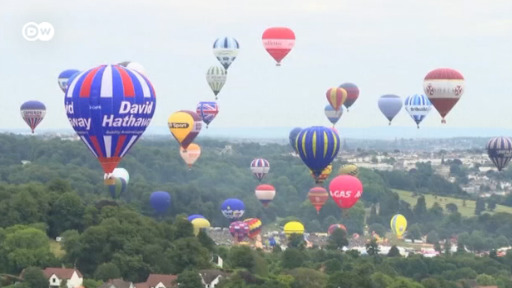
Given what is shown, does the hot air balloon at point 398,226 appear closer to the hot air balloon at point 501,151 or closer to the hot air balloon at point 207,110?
the hot air balloon at point 207,110

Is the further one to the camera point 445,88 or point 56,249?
point 445,88

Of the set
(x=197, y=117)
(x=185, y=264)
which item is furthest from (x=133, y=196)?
(x=185, y=264)

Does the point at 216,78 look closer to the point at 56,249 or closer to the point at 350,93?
the point at 350,93

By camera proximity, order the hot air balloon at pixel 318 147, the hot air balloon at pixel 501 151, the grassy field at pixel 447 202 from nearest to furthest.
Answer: the hot air balloon at pixel 318 147 → the hot air balloon at pixel 501 151 → the grassy field at pixel 447 202

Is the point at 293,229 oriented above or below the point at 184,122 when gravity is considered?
below

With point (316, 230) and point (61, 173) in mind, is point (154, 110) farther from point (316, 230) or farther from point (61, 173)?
point (316, 230)

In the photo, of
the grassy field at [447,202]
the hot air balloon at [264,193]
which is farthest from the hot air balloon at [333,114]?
the grassy field at [447,202]

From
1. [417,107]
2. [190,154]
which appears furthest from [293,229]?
[417,107]
